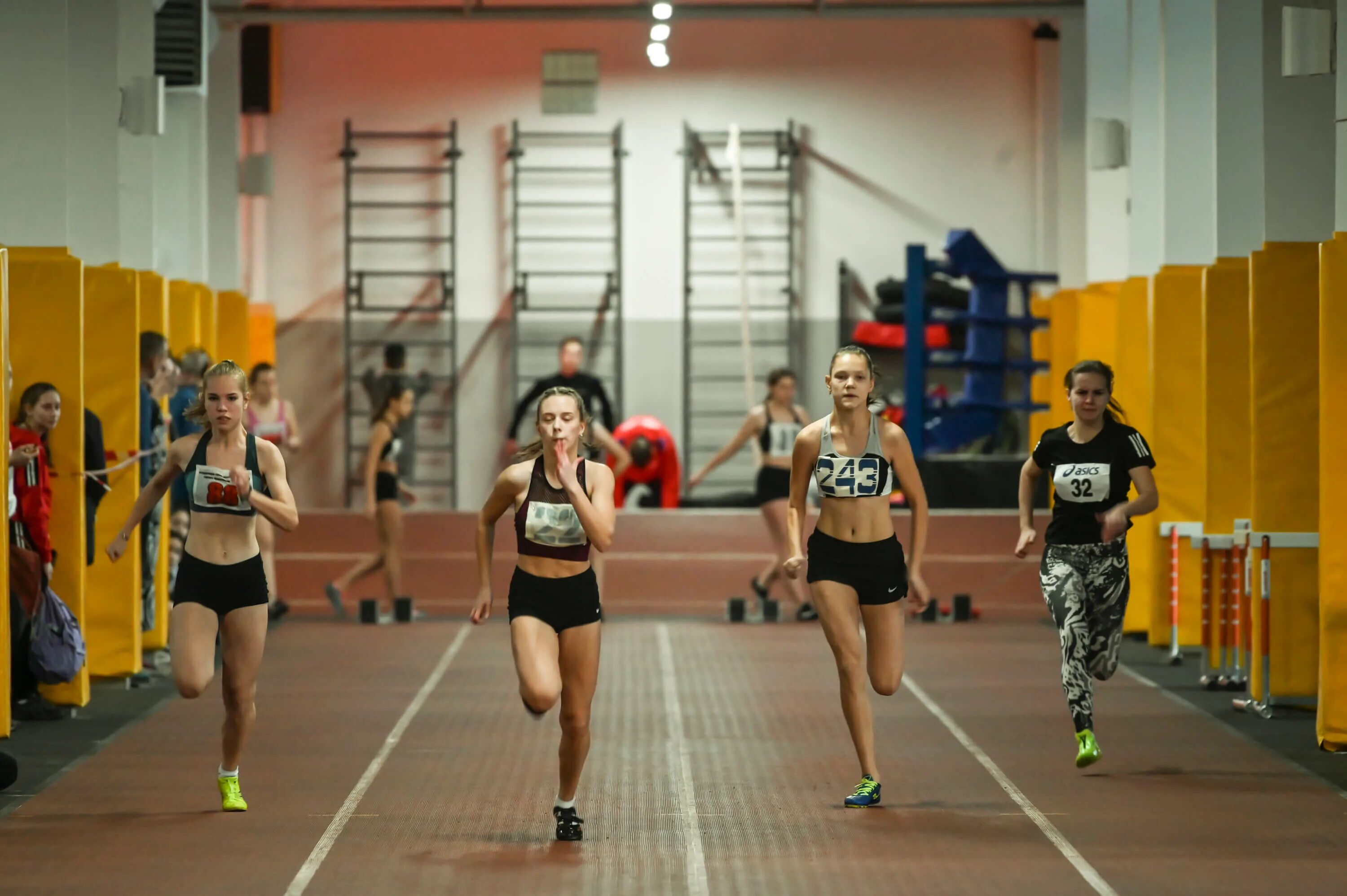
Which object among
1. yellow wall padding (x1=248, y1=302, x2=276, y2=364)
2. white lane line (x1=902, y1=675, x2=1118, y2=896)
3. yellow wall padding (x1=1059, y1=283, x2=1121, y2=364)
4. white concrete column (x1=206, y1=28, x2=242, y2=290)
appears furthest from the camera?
yellow wall padding (x1=248, y1=302, x2=276, y2=364)

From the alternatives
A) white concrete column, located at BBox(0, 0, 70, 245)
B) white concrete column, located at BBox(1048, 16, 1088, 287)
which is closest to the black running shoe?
white concrete column, located at BBox(0, 0, 70, 245)

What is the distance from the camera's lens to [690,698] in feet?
35.2

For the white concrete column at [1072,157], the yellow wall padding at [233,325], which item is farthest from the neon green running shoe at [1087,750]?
the yellow wall padding at [233,325]

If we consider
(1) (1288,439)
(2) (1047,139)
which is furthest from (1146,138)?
(2) (1047,139)

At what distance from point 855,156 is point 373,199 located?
5.42 meters

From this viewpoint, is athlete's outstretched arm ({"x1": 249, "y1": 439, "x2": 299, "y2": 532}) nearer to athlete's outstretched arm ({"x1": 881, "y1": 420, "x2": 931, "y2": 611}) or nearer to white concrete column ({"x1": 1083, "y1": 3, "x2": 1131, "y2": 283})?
athlete's outstretched arm ({"x1": 881, "y1": 420, "x2": 931, "y2": 611})

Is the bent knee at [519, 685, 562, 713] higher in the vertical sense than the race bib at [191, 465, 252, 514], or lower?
lower

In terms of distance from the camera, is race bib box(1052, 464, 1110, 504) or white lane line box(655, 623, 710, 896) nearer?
white lane line box(655, 623, 710, 896)

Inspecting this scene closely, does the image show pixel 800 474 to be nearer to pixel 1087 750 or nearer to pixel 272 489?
pixel 1087 750

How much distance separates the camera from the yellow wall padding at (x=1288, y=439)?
33.1 ft

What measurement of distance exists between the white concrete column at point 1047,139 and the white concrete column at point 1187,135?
6.94 meters

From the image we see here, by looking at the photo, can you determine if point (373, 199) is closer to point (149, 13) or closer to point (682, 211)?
point (682, 211)

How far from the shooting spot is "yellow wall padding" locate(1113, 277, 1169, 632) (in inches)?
541

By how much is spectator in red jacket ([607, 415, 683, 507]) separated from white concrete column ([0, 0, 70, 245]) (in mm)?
9037
